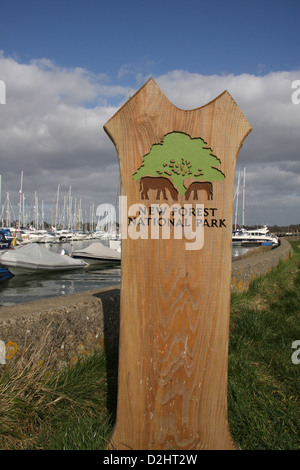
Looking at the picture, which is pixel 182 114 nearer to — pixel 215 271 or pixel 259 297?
pixel 215 271

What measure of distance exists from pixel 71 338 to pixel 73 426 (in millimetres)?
913

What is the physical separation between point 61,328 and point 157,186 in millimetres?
1588

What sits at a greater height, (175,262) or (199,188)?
(199,188)

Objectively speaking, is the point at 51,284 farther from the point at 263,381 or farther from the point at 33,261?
the point at 263,381

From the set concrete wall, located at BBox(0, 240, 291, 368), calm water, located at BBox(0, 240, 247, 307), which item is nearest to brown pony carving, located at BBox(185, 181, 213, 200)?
concrete wall, located at BBox(0, 240, 291, 368)

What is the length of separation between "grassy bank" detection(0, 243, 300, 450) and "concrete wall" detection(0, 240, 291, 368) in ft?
0.27

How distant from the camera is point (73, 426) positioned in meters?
2.43

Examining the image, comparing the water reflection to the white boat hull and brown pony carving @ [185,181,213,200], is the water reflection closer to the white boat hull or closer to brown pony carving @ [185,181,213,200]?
the white boat hull

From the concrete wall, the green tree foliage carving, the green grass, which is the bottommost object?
the green grass

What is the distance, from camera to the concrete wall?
288cm

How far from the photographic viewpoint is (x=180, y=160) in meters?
2.44

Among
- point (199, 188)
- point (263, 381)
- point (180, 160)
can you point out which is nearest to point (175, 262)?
point (199, 188)

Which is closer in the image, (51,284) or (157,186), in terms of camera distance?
(157,186)
